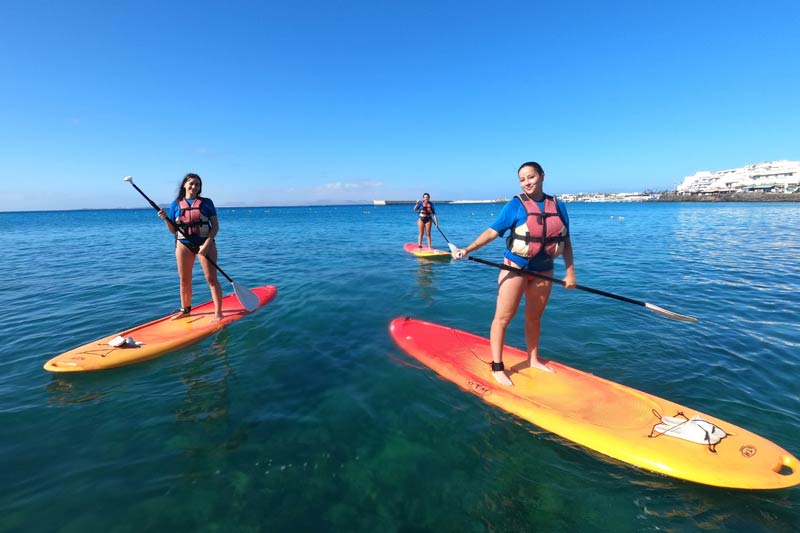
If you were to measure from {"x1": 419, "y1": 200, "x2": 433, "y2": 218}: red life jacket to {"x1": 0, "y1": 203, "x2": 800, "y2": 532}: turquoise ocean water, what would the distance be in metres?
7.27

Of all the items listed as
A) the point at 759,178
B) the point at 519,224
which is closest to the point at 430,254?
the point at 519,224

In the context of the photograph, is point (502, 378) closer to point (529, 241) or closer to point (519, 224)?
point (529, 241)

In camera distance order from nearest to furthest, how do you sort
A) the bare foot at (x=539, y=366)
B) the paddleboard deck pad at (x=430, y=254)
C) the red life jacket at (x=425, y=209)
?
the bare foot at (x=539, y=366)
the paddleboard deck pad at (x=430, y=254)
the red life jacket at (x=425, y=209)

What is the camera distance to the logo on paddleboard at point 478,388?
4582mm

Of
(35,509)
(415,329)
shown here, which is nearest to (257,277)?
(415,329)

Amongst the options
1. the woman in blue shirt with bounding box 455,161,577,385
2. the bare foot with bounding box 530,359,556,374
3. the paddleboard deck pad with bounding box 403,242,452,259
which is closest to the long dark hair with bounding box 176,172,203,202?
the woman in blue shirt with bounding box 455,161,577,385

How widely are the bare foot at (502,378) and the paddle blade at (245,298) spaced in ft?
19.1

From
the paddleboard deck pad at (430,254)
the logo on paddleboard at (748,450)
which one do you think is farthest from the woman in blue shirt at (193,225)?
the paddleboard deck pad at (430,254)

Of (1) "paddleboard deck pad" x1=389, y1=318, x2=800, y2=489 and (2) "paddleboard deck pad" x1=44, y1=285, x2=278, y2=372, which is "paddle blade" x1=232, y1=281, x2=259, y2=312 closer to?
(2) "paddleboard deck pad" x1=44, y1=285, x2=278, y2=372

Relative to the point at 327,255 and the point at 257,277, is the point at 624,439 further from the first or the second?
the point at 327,255

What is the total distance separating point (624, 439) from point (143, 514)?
15.5 feet

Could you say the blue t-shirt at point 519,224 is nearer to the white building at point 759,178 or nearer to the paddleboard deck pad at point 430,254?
the paddleboard deck pad at point 430,254

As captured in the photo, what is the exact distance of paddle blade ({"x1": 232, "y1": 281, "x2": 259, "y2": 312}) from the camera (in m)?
7.77

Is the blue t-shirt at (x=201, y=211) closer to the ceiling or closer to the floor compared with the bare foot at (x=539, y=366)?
closer to the ceiling
